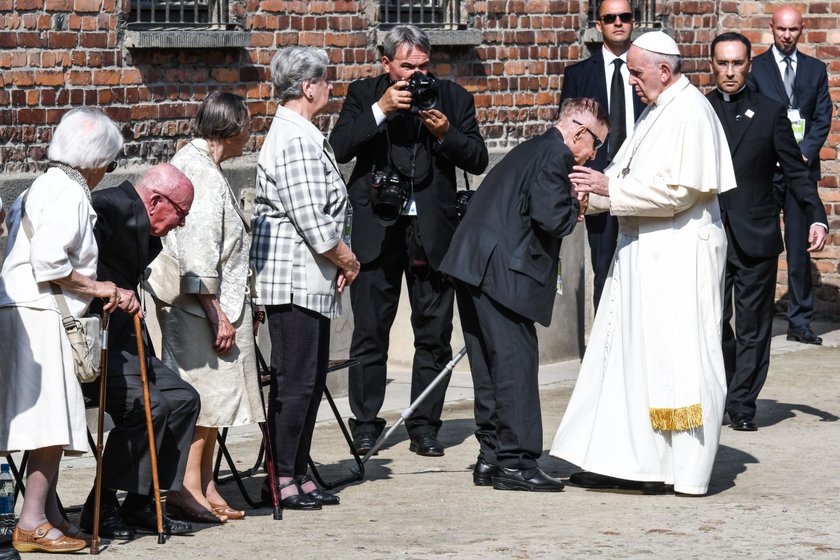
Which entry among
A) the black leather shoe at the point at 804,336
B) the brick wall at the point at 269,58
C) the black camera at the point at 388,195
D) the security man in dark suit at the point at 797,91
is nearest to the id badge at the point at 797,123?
the security man in dark suit at the point at 797,91

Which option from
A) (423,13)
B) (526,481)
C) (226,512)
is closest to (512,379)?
(526,481)

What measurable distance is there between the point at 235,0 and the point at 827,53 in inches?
218

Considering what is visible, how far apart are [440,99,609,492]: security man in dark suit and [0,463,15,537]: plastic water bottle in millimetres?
2152

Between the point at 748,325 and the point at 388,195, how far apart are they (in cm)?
235

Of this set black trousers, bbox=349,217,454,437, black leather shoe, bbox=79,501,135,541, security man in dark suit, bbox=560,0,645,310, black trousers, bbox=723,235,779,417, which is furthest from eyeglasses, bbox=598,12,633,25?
black leather shoe, bbox=79,501,135,541

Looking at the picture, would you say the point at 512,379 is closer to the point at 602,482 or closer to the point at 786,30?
the point at 602,482

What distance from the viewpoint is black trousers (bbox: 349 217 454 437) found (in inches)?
337

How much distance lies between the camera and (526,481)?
7.58 metres

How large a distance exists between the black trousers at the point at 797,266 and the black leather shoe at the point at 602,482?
5.16 m

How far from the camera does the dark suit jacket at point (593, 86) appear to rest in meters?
9.78

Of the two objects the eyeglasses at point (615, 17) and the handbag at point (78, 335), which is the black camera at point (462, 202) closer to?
the eyeglasses at point (615, 17)

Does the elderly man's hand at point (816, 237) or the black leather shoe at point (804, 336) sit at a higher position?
the elderly man's hand at point (816, 237)

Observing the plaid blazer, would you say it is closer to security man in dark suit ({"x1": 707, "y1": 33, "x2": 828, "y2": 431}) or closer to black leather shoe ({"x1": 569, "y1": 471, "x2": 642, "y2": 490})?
black leather shoe ({"x1": 569, "y1": 471, "x2": 642, "y2": 490})

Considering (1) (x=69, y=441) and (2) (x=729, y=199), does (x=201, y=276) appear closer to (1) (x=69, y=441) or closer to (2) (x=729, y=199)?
(1) (x=69, y=441)
